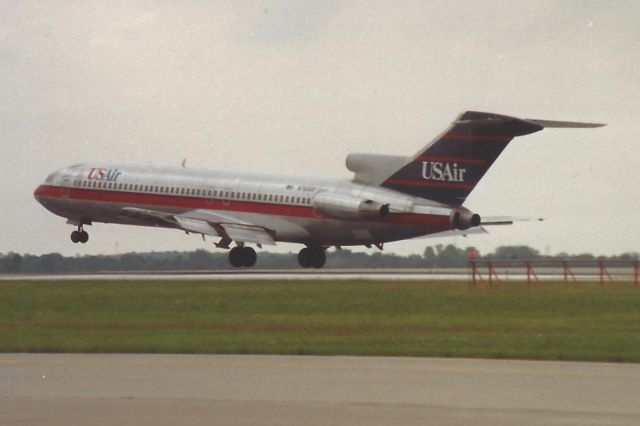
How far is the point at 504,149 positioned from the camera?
5575 cm

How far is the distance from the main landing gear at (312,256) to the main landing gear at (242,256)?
2692mm

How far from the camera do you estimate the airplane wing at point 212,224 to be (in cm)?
6200

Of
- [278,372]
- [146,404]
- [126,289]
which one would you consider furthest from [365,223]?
[146,404]

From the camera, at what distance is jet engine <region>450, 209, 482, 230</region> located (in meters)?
56.6

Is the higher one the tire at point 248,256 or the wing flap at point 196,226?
the wing flap at point 196,226

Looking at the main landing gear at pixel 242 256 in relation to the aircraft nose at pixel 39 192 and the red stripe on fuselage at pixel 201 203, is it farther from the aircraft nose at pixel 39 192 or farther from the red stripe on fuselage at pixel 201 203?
the aircraft nose at pixel 39 192

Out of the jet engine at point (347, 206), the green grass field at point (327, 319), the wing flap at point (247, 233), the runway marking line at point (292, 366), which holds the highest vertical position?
the jet engine at point (347, 206)

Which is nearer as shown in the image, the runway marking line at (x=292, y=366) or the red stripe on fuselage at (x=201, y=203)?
the runway marking line at (x=292, y=366)

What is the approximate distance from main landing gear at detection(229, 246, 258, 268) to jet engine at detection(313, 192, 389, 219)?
15.7 feet

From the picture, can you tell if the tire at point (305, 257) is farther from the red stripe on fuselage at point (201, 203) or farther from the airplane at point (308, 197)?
the red stripe on fuselage at point (201, 203)

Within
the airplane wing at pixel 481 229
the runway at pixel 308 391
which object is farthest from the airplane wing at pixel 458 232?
the runway at pixel 308 391

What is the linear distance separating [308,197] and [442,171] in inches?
268

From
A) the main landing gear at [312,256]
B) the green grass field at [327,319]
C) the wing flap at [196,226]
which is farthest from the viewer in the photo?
the main landing gear at [312,256]

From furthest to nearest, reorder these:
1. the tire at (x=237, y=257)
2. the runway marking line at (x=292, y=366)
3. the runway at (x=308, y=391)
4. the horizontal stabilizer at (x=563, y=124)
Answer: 1. the tire at (x=237, y=257)
2. the horizontal stabilizer at (x=563, y=124)
3. the runway marking line at (x=292, y=366)
4. the runway at (x=308, y=391)
